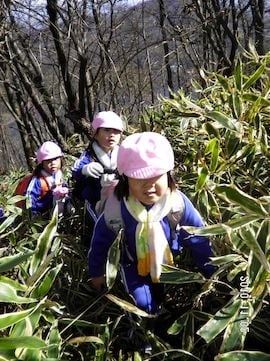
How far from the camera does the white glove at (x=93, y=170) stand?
228cm

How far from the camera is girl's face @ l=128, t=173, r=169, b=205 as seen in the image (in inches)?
56.5

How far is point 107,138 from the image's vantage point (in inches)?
91.8

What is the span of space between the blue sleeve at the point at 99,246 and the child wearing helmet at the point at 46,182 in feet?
3.23

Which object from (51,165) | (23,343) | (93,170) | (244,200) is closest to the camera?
(23,343)

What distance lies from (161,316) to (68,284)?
0.36 m

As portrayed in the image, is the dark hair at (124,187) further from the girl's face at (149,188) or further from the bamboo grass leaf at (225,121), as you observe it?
the bamboo grass leaf at (225,121)

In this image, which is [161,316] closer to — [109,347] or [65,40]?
[109,347]

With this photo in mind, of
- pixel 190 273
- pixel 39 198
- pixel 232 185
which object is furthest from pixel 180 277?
pixel 39 198

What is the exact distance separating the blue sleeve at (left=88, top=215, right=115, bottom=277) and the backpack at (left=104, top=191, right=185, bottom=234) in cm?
2

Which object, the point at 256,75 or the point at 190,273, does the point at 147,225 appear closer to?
the point at 190,273

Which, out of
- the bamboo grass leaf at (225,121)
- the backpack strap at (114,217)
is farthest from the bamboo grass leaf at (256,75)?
the backpack strap at (114,217)

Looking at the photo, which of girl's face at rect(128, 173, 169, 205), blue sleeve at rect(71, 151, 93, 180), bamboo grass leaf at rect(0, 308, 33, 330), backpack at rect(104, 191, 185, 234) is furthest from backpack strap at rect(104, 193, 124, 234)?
blue sleeve at rect(71, 151, 93, 180)

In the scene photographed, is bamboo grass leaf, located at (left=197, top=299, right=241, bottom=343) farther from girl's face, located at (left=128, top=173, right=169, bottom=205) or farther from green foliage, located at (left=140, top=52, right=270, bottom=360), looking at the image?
girl's face, located at (left=128, top=173, right=169, bottom=205)

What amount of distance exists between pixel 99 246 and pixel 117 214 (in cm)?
12
